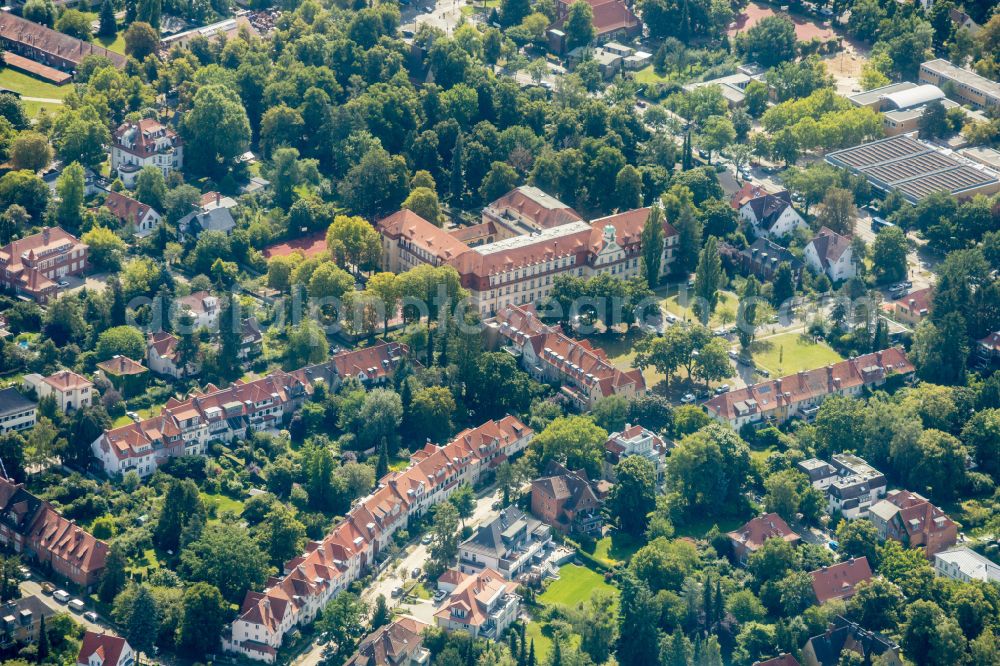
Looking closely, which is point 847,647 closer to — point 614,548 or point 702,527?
point 702,527

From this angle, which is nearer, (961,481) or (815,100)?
(961,481)

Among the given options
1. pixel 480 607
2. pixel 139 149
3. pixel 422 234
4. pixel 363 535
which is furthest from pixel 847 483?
pixel 139 149

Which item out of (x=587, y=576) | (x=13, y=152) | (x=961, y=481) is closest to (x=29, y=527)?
(x=587, y=576)

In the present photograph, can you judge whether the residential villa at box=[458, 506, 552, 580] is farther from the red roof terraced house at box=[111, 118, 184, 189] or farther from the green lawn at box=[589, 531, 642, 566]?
the red roof terraced house at box=[111, 118, 184, 189]

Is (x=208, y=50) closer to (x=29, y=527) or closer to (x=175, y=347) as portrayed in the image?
(x=175, y=347)

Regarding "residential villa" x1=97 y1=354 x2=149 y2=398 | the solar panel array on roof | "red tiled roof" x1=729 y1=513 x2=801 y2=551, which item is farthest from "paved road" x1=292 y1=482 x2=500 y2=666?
the solar panel array on roof
